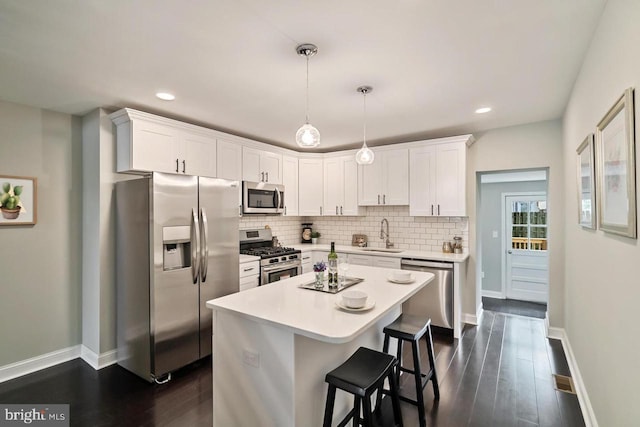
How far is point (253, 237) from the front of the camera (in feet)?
15.3

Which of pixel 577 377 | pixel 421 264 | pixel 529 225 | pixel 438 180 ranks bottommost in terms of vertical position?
pixel 577 377

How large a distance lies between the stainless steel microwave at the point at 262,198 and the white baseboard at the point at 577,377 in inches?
146

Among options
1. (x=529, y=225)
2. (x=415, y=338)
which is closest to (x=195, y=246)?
(x=415, y=338)

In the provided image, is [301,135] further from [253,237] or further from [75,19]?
[253,237]

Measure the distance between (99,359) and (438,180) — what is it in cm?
439

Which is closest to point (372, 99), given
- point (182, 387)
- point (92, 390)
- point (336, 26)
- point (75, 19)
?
point (336, 26)

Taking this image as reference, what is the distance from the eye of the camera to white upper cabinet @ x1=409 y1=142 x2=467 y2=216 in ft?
13.3

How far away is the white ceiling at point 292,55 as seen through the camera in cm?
171

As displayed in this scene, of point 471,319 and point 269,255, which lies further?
point 471,319

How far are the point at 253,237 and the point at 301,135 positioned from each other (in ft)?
9.30

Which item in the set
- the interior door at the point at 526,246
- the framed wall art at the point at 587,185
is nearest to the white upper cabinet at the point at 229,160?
the framed wall art at the point at 587,185

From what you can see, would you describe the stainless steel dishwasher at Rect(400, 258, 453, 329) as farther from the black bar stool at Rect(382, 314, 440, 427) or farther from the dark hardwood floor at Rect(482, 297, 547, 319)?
the dark hardwood floor at Rect(482, 297, 547, 319)

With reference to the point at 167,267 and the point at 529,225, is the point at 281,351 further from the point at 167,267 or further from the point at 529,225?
the point at 529,225

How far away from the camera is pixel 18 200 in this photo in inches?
118
